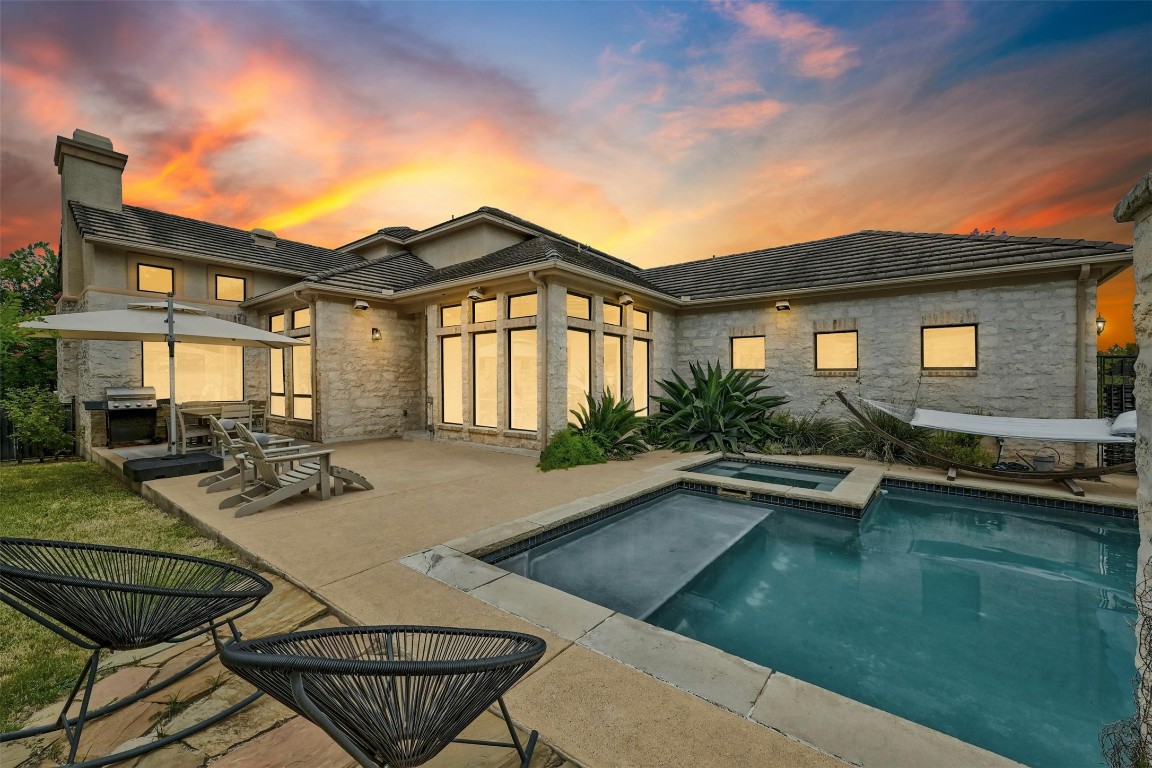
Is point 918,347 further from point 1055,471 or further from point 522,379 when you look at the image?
point 522,379

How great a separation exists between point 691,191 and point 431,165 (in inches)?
271

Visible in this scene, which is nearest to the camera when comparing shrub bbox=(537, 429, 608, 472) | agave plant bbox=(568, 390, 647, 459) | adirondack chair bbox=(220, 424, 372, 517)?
adirondack chair bbox=(220, 424, 372, 517)

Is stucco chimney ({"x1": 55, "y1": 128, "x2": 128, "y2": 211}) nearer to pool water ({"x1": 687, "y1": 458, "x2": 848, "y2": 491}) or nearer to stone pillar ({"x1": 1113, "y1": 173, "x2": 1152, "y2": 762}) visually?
pool water ({"x1": 687, "y1": 458, "x2": 848, "y2": 491})

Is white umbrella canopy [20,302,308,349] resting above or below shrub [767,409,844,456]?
above

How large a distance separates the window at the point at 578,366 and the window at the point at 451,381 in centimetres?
251

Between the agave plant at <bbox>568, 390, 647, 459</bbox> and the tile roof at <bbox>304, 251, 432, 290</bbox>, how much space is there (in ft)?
18.6

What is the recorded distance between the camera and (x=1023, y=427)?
21.0ft

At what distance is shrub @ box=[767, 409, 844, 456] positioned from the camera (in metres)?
8.65

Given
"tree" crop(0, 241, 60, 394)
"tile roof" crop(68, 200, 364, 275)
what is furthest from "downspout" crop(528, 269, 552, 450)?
"tile roof" crop(68, 200, 364, 275)

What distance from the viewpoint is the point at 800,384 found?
31.6 feet

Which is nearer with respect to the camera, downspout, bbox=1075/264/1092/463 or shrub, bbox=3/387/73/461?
downspout, bbox=1075/264/1092/463

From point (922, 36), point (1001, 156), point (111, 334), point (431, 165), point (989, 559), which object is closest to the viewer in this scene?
point (989, 559)

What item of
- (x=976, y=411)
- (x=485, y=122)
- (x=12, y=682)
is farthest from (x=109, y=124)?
(x=976, y=411)

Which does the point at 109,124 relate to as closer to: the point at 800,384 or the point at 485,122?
Answer: the point at 485,122
